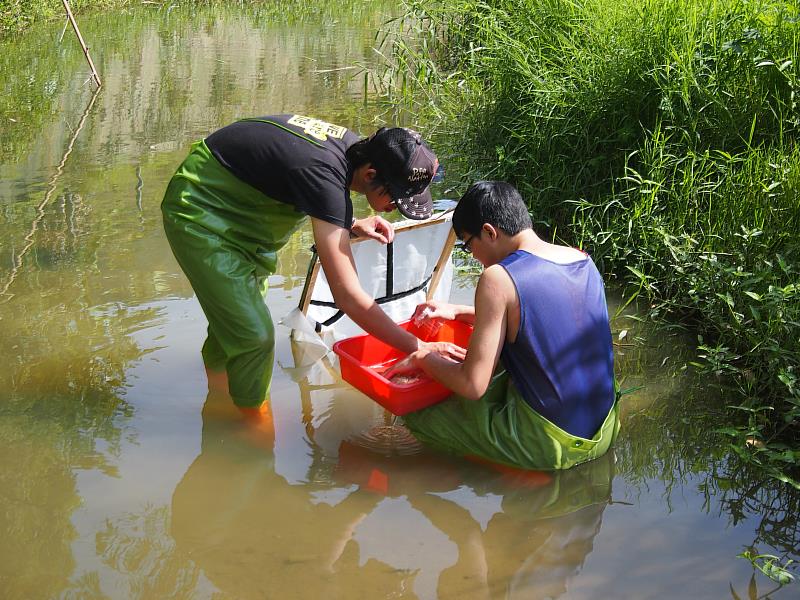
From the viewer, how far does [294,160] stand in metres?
3.22

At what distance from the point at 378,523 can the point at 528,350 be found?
0.82 m

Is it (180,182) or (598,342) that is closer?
(598,342)

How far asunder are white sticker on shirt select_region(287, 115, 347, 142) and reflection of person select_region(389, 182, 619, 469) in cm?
58

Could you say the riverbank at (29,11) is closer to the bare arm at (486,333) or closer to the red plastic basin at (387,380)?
the red plastic basin at (387,380)

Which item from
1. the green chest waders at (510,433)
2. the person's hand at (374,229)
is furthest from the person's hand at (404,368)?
the person's hand at (374,229)

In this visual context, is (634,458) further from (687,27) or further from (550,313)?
(687,27)

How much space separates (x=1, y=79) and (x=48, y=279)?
19.4ft

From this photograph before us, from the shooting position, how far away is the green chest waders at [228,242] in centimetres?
347

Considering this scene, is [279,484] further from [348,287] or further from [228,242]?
[228,242]

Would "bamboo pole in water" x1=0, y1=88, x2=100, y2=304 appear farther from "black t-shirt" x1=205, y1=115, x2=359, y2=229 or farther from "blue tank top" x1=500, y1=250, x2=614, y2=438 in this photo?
"blue tank top" x1=500, y1=250, x2=614, y2=438

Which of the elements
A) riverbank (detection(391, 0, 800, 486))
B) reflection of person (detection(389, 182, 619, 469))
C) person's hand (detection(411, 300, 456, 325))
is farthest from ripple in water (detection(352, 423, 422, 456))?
riverbank (detection(391, 0, 800, 486))

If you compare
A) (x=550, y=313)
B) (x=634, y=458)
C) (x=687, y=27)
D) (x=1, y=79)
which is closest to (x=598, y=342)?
(x=550, y=313)

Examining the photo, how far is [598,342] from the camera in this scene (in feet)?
10.4

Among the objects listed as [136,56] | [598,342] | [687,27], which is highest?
[687,27]
